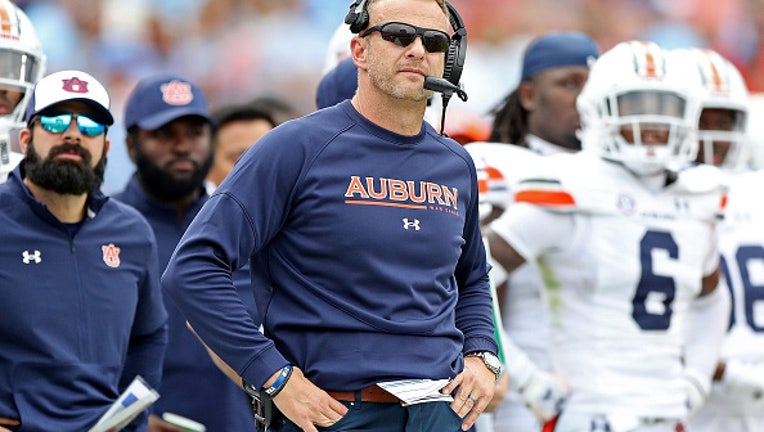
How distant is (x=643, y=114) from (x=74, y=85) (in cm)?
247

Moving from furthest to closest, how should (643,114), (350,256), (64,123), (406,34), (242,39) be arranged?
(242,39), (643,114), (64,123), (406,34), (350,256)

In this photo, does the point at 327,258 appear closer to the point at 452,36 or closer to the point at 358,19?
the point at 358,19

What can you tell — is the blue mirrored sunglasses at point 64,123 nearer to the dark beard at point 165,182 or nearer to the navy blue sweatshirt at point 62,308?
the navy blue sweatshirt at point 62,308

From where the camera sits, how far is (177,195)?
269 inches

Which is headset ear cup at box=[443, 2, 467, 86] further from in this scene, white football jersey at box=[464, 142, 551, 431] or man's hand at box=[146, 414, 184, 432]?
man's hand at box=[146, 414, 184, 432]

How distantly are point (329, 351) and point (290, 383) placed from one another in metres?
0.16

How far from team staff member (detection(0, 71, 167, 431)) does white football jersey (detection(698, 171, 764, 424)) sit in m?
3.05

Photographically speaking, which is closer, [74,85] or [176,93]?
[74,85]

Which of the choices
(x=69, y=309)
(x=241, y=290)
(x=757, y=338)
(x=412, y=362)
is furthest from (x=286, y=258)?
(x=757, y=338)

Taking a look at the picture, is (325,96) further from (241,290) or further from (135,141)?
(135,141)

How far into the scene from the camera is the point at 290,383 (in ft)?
13.2

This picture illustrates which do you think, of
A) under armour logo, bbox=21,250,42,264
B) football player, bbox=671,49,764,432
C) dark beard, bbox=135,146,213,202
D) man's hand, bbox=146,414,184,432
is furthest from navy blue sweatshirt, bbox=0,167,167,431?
football player, bbox=671,49,764,432

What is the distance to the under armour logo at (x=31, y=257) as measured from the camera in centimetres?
525

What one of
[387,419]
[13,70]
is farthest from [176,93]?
[387,419]
